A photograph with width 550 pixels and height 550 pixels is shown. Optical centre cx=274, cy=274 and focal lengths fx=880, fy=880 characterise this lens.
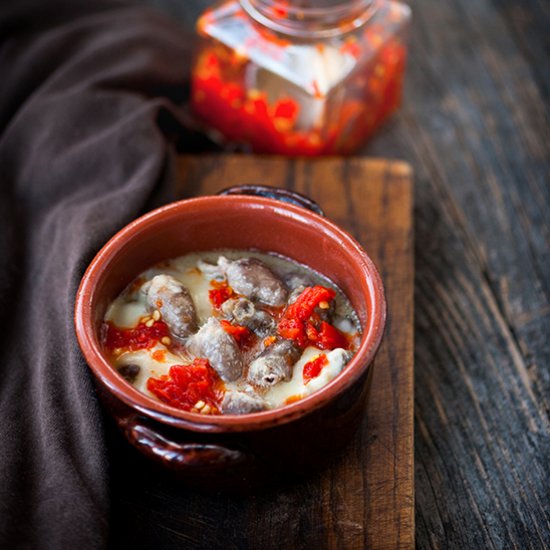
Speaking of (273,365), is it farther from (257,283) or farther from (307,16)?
(307,16)

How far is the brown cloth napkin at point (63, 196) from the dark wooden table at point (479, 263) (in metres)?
0.41

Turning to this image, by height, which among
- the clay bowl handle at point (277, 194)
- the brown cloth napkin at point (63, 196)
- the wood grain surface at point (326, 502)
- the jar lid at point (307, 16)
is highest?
the jar lid at point (307, 16)

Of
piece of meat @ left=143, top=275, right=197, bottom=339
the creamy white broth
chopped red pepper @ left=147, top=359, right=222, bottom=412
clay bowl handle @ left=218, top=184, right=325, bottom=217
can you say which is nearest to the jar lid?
clay bowl handle @ left=218, top=184, right=325, bottom=217

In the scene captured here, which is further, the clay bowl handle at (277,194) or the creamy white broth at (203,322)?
the clay bowl handle at (277,194)

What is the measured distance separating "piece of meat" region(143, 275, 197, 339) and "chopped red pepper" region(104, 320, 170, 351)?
26 mm

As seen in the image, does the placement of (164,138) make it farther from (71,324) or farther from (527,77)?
(527,77)

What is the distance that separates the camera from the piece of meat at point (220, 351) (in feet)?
6.78

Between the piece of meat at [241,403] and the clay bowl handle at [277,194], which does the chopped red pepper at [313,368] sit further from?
the clay bowl handle at [277,194]

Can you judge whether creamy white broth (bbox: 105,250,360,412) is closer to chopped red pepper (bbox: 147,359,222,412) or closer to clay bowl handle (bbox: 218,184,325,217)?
chopped red pepper (bbox: 147,359,222,412)

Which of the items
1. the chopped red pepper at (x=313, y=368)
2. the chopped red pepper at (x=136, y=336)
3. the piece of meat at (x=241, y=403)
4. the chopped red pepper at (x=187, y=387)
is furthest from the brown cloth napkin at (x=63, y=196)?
the chopped red pepper at (x=313, y=368)

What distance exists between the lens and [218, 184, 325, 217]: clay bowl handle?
2375 mm

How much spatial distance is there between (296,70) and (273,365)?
4.02 ft

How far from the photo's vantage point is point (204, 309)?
226cm

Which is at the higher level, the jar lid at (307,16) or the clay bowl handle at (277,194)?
the jar lid at (307,16)
